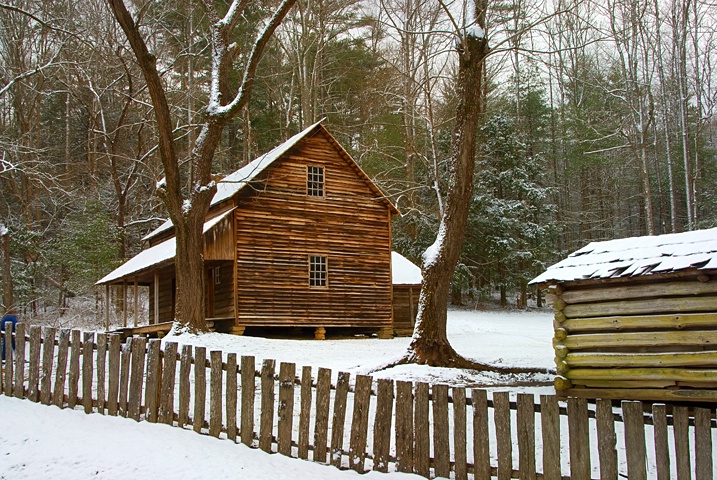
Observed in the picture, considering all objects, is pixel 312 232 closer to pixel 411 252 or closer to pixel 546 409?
pixel 411 252

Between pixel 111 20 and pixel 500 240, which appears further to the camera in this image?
pixel 500 240

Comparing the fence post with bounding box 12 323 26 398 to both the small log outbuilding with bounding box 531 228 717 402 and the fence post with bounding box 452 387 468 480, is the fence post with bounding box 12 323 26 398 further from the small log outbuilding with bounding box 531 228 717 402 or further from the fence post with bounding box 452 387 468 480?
the small log outbuilding with bounding box 531 228 717 402

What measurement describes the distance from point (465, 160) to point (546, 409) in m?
9.33

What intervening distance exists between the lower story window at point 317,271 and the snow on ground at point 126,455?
54.5ft

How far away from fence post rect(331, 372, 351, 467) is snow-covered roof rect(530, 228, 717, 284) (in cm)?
501

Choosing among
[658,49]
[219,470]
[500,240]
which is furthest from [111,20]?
[219,470]

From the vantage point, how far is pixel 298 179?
2494 cm

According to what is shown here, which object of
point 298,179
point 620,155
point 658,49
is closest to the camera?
point 298,179

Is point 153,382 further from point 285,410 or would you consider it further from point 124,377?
point 285,410

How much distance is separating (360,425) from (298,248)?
17.3 meters

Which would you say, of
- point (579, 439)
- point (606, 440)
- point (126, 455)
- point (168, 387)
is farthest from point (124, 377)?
point (606, 440)

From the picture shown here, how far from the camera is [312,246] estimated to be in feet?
82.0

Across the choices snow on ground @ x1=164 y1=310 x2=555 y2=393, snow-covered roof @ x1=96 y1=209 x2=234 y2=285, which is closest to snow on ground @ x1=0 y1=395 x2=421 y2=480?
snow on ground @ x1=164 y1=310 x2=555 y2=393

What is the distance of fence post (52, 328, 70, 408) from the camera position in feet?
29.6
